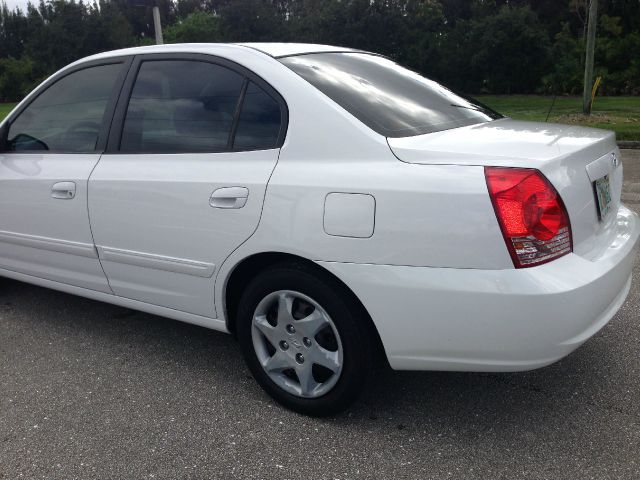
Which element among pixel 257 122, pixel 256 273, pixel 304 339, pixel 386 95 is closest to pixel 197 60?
pixel 257 122

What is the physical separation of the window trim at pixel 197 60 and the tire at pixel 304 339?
632 millimetres

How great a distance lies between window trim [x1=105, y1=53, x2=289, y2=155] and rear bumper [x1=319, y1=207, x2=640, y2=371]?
0.74 metres

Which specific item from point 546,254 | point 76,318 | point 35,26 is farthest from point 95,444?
point 35,26

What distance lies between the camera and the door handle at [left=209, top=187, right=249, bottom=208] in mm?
2715

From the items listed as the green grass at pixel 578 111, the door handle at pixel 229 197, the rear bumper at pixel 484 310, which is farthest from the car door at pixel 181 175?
the green grass at pixel 578 111

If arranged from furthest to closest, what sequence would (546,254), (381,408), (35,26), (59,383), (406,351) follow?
→ (35,26) < (59,383) < (381,408) < (406,351) < (546,254)

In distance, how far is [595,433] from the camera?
2.56 m

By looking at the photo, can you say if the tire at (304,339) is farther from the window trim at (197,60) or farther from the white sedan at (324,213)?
the window trim at (197,60)

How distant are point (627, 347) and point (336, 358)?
5.48ft

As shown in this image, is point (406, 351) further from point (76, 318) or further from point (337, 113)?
point (76, 318)

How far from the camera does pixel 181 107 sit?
3146 mm

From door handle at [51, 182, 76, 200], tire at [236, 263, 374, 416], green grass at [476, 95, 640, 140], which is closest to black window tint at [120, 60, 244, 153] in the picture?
door handle at [51, 182, 76, 200]

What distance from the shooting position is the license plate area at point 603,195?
2.58m

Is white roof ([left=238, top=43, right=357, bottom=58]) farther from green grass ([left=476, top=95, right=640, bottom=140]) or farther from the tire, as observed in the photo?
green grass ([left=476, top=95, right=640, bottom=140])
